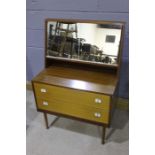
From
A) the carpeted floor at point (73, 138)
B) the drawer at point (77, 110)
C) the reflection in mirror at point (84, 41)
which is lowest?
the carpeted floor at point (73, 138)

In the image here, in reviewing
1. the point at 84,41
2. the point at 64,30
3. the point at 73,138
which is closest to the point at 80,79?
the point at 84,41

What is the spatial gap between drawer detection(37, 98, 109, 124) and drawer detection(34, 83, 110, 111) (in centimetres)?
3

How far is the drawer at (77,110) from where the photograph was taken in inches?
58.5

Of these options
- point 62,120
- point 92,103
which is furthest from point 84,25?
point 62,120

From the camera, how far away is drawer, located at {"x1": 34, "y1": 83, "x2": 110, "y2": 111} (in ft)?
4.68

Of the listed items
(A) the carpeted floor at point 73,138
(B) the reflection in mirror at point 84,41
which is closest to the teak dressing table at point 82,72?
(B) the reflection in mirror at point 84,41

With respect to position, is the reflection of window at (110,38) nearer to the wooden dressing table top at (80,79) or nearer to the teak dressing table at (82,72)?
the teak dressing table at (82,72)

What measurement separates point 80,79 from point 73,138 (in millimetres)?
541

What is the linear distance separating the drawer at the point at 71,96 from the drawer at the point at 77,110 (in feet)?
Answer: 0.10

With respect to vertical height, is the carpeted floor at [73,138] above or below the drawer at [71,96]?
below

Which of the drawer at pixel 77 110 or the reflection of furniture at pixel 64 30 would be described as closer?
the drawer at pixel 77 110
